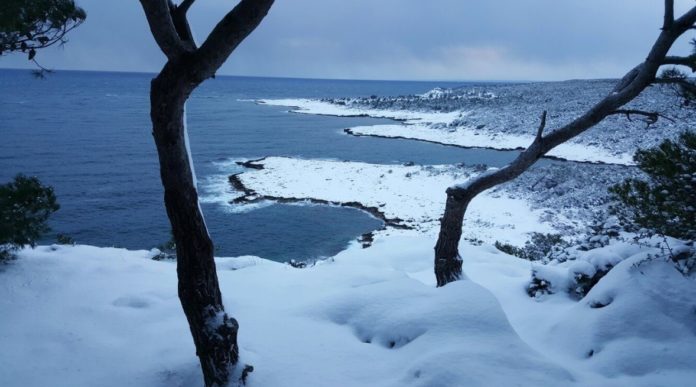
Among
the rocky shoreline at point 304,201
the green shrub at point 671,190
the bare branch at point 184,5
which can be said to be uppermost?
the bare branch at point 184,5

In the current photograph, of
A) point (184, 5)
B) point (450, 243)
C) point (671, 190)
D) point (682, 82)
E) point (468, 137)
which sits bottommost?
point (450, 243)

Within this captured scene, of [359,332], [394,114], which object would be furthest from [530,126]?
[359,332]

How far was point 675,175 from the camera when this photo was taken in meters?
5.62

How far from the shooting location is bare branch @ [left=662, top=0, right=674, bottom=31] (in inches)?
210

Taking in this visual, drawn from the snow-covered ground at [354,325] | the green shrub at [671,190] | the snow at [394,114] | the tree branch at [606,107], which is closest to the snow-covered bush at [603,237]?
the snow-covered ground at [354,325]

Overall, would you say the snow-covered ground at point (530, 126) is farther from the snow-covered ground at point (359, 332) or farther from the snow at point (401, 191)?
the snow-covered ground at point (359, 332)

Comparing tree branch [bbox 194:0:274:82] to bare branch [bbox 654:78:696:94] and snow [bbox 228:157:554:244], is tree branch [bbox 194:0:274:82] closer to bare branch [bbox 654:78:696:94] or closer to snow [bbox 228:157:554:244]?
bare branch [bbox 654:78:696:94]

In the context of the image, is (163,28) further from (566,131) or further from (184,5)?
(566,131)

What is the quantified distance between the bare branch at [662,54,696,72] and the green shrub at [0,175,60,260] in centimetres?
937

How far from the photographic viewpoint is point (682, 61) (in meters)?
5.55

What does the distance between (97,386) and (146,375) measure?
43cm

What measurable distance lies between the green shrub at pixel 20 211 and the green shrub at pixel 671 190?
29.0 ft

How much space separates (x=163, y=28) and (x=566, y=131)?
5.53 m

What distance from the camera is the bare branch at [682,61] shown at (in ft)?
17.4
